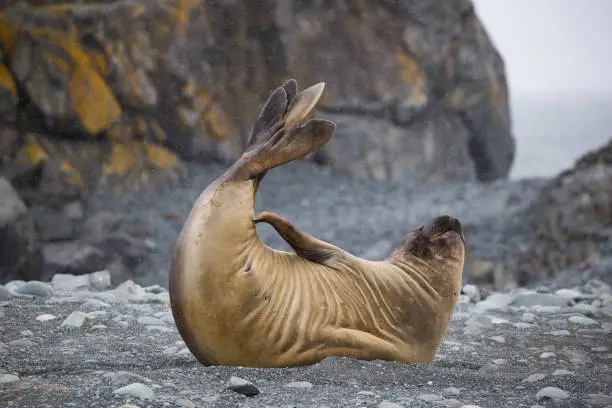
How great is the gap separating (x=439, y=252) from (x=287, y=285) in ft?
2.38

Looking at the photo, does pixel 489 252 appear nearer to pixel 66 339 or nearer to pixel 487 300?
pixel 487 300

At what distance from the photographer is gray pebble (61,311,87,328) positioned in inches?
161

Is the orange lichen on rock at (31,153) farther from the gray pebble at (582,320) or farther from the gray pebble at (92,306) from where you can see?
the gray pebble at (582,320)

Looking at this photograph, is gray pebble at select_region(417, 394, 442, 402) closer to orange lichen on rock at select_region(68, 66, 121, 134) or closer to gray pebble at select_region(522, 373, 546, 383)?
gray pebble at select_region(522, 373, 546, 383)

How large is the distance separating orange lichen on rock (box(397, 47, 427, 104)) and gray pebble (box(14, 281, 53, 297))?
956cm

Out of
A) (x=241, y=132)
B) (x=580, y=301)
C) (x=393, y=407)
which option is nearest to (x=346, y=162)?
(x=241, y=132)

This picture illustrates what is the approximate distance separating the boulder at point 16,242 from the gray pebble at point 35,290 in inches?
79.9

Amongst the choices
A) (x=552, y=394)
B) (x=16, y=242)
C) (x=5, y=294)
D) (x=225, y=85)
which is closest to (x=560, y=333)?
(x=552, y=394)

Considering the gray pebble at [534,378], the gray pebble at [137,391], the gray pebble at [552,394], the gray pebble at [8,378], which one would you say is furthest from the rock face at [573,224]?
the gray pebble at [8,378]

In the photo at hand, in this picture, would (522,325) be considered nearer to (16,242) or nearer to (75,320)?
(75,320)

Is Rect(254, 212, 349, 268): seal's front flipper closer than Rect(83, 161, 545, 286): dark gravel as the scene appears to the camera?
Yes

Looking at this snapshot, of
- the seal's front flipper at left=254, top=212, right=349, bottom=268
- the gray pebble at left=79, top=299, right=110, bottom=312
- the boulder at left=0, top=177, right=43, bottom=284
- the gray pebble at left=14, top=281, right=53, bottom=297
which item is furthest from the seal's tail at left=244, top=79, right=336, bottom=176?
the boulder at left=0, top=177, right=43, bottom=284

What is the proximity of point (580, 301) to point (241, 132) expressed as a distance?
291 inches

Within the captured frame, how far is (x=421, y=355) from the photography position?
359cm
